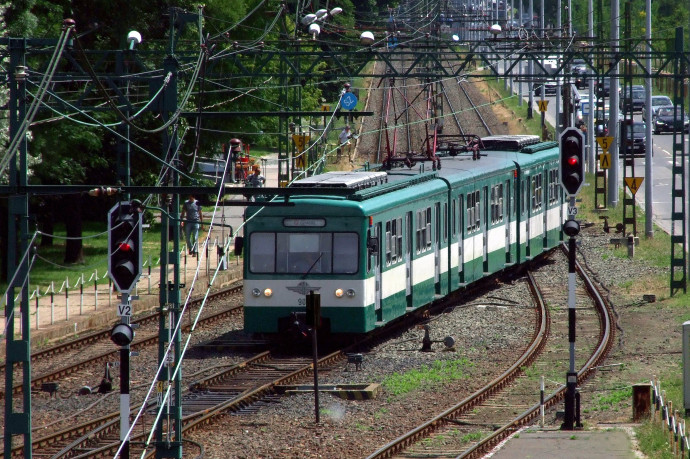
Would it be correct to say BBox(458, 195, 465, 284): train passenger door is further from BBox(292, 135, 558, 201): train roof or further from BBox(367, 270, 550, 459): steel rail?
BBox(367, 270, 550, 459): steel rail

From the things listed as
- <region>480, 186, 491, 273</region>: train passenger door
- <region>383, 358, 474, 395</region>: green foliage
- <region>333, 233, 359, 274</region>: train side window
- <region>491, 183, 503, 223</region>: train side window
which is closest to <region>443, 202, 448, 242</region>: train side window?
<region>480, 186, 491, 273</region>: train passenger door

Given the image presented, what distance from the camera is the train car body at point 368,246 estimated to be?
69.9 feet

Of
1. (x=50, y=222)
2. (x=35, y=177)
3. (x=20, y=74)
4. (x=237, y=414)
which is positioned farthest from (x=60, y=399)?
(x=50, y=222)

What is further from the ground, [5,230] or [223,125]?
[223,125]

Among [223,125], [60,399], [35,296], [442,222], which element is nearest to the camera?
[60,399]

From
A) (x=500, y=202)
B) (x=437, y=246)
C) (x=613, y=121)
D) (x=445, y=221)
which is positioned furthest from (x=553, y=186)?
(x=613, y=121)

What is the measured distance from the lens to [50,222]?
125 ft

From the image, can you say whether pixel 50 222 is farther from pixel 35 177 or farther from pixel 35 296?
pixel 35 296

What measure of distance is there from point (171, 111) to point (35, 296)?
47.3ft

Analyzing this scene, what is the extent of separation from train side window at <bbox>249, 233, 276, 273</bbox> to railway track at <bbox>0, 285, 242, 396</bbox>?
3.23 metres

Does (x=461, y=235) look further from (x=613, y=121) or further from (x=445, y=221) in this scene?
(x=613, y=121)

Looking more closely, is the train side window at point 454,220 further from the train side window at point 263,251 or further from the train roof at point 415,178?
the train side window at point 263,251

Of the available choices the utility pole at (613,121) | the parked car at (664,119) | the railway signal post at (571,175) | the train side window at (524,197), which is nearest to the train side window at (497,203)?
the train side window at (524,197)

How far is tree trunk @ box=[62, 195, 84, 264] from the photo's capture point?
114 feet
